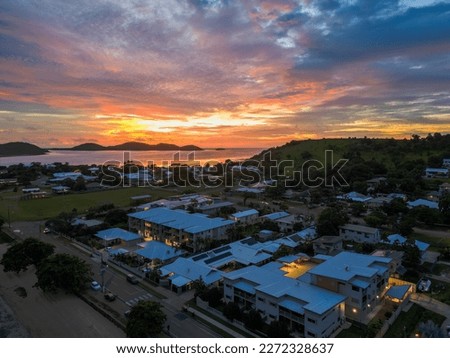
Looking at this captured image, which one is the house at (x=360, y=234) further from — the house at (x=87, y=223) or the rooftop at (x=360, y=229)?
the house at (x=87, y=223)

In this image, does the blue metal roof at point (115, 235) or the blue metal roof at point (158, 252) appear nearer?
the blue metal roof at point (158, 252)

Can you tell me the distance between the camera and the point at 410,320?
1538 cm

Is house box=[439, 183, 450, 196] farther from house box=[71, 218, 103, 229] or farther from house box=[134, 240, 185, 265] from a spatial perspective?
house box=[71, 218, 103, 229]

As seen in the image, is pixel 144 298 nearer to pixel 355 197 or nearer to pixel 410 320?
pixel 410 320

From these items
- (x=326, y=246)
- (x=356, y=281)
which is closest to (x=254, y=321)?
(x=356, y=281)

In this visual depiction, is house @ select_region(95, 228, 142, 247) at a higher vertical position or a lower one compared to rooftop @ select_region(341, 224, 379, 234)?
lower

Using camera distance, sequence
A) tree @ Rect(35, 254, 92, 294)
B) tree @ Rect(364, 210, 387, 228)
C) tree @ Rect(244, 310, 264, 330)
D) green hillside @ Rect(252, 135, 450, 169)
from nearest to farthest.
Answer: tree @ Rect(244, 310, 264, 330), tree @ Rect(35, 254, 92, 294), tree @ Rect(364, 210, 387, 228), green hillside @ Rect(252, 135, 450, 169)

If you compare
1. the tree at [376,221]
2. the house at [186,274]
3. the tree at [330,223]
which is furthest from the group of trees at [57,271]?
the tree at [376,221]

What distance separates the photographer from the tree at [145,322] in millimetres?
13453

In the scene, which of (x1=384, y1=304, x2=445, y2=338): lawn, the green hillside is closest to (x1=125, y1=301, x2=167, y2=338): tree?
(x1=384, y1=304, x2=445, y2=338): lawn

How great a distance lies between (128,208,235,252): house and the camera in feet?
85.7

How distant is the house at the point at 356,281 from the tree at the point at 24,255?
1740 centimetres

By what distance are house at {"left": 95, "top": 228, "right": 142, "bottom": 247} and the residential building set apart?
515 inches

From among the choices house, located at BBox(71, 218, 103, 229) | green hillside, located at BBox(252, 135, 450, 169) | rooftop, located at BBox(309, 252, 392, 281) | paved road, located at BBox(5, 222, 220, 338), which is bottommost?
paved road, located at BBox(5, 222, 220, 338)
